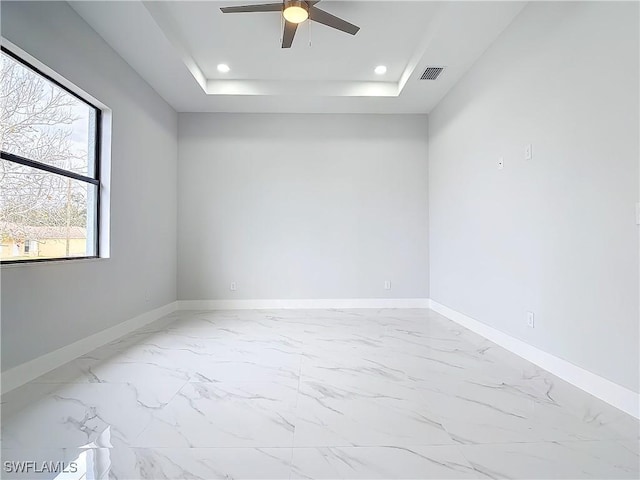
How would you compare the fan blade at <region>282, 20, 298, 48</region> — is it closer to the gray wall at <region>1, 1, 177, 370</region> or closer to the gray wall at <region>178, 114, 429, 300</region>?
the gray wall at <region>1, 1, 177, 370</region>

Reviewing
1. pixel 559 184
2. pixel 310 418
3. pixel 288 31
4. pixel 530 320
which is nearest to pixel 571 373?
pixel 530 320

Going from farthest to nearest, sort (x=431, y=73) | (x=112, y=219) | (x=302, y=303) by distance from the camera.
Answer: (x=302, y=303) < (x=431, y=73) < (x=112, y=219)

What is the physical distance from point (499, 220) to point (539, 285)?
2.57 ft

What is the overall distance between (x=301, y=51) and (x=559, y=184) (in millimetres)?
2874

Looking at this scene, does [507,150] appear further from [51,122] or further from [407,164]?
[51,122]

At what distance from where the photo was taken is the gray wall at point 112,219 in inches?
93.7

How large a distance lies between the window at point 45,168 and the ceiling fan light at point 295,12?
75.5 inches

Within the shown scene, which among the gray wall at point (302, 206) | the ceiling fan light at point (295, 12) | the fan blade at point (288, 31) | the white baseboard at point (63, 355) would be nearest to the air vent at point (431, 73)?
the gray wall at point (302, 206)

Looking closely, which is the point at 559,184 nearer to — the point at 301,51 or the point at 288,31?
the point at 288,31

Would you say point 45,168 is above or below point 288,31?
below

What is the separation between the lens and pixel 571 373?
2416 millimetres

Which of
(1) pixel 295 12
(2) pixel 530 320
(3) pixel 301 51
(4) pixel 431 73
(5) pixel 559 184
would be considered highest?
(3) pixel 301 51

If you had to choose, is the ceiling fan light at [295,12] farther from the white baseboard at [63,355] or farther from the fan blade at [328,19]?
the white baseboard at [63,355]

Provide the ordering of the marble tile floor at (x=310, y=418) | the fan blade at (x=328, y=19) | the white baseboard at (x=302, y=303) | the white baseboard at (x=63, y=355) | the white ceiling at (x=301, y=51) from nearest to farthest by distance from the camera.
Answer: the marble tile floor at (x=310, y=418) < the white baseboard at (x=63, y=355) < the fan blade at (x=328, y=19) < the white ceiling at (x=301, y=51) < the white baseboard at (x=302, y=303)
